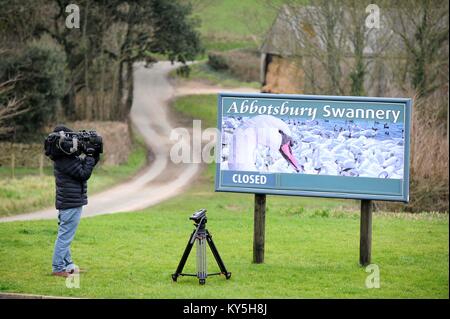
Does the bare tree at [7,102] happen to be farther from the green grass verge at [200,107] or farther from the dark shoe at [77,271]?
the dark shoe at [77,271]

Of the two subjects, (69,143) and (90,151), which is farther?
(90,151)

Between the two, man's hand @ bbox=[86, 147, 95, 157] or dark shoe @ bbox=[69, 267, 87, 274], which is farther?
dark shoe @ bbox=[69, 267, 87, 274]

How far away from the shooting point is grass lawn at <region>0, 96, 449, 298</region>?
14.8 metres

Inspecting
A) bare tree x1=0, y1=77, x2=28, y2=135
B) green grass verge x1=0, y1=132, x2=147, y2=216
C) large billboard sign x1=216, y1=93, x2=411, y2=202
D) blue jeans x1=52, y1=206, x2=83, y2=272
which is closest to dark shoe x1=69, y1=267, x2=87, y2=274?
blue jeans x1=52, y1=206, x2=83, y2=272

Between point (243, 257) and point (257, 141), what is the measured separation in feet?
8.26

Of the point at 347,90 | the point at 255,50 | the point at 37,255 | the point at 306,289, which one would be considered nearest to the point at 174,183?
the point at 347,90

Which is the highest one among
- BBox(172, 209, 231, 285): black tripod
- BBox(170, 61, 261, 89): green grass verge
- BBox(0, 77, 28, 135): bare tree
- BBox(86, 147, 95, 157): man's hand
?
BBox(170, 61, 261, 89): green grass verge

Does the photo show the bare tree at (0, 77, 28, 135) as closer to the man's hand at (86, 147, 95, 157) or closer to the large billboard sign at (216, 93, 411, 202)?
the large billboard sign at (216, 93, 411, 202)

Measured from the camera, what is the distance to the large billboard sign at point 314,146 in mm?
16141

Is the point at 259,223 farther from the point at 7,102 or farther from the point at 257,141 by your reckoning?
the point at 7,102

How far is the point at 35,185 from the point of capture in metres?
35.4

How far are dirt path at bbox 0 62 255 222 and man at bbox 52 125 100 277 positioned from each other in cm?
1349

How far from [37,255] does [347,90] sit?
29.0m

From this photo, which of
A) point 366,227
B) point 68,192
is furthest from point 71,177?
point 366,227
